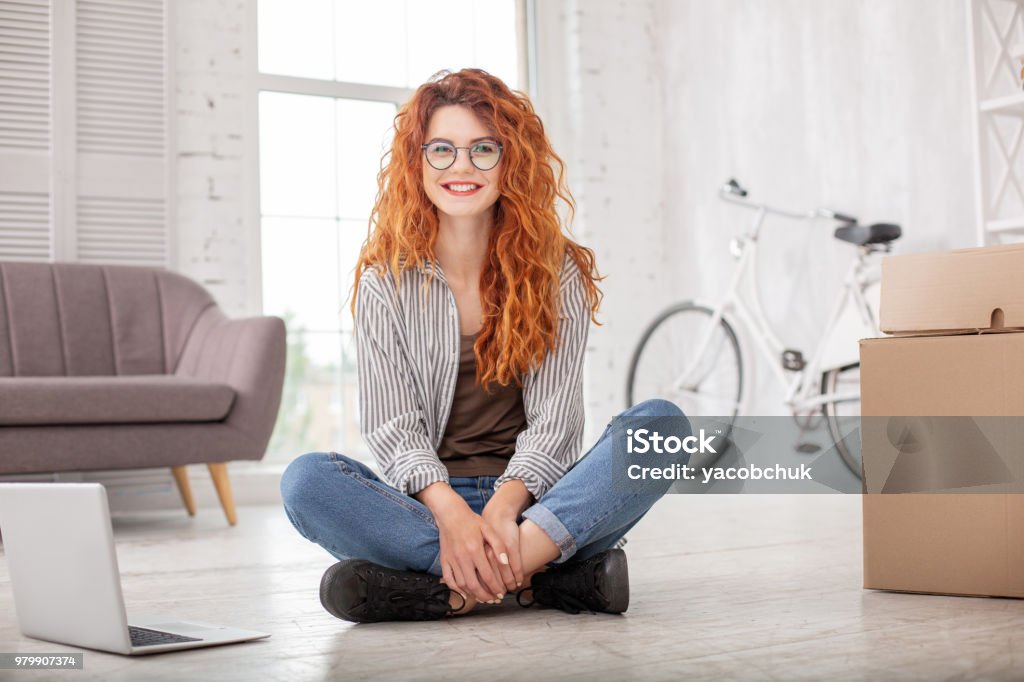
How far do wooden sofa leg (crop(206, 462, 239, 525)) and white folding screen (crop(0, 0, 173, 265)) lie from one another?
952 mm

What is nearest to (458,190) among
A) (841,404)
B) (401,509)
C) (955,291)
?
(401,509)

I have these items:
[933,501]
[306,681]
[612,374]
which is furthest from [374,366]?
[612,374]

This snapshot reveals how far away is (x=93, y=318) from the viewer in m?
3.38

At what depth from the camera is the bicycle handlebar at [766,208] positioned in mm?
3535

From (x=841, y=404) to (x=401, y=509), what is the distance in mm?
2511

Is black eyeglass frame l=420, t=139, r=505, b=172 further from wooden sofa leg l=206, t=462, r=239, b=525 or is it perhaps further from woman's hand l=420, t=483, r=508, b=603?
wooden sofa leg l=206, t=462, r=239, b=525

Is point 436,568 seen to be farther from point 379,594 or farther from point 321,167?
point 321,167

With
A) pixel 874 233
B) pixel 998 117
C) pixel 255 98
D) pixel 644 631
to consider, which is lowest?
pixel 644 631

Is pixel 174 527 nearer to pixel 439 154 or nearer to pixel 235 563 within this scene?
pixel 235 563

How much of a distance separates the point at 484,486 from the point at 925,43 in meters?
2.64

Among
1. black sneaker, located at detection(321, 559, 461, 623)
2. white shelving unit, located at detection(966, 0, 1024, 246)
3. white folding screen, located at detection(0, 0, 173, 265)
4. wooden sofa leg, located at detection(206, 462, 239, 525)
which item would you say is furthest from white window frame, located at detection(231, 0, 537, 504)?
black sneaker, located at detection(321, 559, 461, 623)

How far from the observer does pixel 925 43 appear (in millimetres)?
3447

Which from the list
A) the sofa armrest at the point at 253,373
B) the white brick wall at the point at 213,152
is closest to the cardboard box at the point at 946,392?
the sofa armrest at the point at 253,373

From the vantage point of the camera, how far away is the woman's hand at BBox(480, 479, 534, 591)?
133cm
